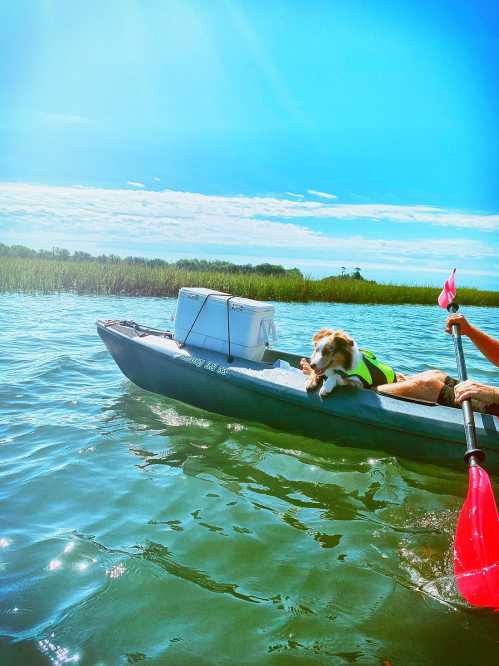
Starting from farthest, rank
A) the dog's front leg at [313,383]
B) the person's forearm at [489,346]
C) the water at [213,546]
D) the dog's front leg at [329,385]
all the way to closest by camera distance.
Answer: the dog's front leg at [313,383] < the dog's front leg at [329,385] < the person's forearm at [489,346] < the water at [213,546]

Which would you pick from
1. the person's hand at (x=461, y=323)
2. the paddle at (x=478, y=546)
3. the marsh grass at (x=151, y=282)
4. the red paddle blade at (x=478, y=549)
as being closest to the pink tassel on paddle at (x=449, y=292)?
the person's hand at (x=461, y=323)

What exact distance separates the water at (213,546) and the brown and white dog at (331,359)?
1.94ft

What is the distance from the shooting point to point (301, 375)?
17.3 feet

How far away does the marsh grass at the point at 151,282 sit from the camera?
1748 centimetres

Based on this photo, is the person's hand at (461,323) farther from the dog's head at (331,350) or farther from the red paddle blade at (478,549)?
the red paddle blade at (478,549)

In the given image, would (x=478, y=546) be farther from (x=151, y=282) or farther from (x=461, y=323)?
(x=151, y=282)

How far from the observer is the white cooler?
5.61m

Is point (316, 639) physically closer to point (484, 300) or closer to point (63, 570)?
point (63, 570)

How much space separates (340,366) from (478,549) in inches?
79.2

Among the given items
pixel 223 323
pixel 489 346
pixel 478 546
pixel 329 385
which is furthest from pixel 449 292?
pixel 478 546

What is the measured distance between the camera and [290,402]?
4980 millimetres

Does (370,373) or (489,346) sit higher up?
(489,346)

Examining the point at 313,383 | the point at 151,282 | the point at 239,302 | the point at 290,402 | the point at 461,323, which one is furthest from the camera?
the point at 151,282

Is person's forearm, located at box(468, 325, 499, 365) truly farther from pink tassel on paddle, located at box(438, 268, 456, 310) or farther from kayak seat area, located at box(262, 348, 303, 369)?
kayak seat area, located at box(262, 348, 303, 369)
